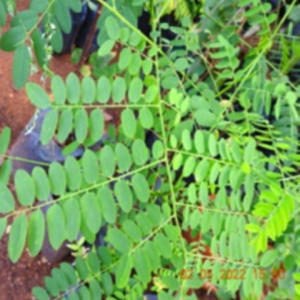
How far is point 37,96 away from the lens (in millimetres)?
802

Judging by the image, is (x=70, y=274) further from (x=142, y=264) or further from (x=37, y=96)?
(x=37, y=96)

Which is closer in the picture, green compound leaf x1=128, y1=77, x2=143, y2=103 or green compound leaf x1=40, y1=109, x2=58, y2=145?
green compound leaf x1=40, y1=109, x2=58, y2=145

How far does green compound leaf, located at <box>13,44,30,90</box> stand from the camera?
902 mm

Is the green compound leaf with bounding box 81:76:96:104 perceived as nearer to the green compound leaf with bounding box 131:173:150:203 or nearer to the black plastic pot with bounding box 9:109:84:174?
the green compound leaf with bounding box 131:173:150:203

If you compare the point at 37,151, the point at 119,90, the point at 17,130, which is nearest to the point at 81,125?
the point at 119,90

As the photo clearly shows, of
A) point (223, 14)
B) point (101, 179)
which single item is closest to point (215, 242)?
point (101, 179)

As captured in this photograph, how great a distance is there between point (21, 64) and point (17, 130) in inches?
45.9

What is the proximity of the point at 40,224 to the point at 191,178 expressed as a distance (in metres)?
1.09

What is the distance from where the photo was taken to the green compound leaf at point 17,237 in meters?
0.71

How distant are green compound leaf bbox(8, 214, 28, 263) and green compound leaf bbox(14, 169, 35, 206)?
0.10 feet

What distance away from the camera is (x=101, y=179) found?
816mm

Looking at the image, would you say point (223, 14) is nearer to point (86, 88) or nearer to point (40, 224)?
point (86, 88)

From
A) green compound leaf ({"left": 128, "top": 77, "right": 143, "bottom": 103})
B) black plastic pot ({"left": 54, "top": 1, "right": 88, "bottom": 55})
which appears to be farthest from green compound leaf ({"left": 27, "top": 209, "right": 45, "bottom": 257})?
black plastic pot ({"left": 54, "top": 1, "right": 88, "bottom": 55})

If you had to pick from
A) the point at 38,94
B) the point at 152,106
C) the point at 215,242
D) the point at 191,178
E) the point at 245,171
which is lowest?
the point at 191,178
